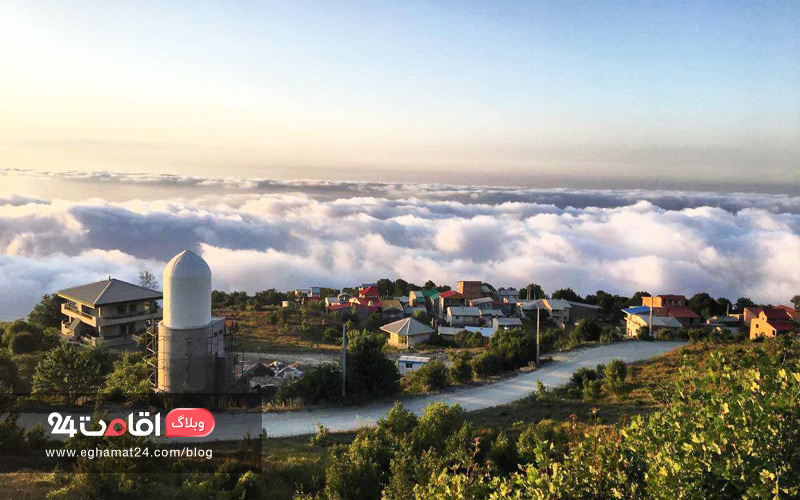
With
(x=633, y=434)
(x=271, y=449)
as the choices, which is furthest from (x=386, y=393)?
(x=633, y=434)

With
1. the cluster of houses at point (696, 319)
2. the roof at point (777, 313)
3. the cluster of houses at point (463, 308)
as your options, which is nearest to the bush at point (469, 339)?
the cluster of houses at point (463, 308)

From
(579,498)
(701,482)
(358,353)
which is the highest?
(701,482)

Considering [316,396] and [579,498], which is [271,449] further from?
[579,498]

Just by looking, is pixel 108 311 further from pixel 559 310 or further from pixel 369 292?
pixel 559 310

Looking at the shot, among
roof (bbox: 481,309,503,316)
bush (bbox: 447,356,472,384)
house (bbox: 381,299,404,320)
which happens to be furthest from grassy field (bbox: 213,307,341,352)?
roof (bbox: 481,309,503,316)

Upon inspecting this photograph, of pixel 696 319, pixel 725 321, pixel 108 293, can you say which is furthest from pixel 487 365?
pixel 725 321

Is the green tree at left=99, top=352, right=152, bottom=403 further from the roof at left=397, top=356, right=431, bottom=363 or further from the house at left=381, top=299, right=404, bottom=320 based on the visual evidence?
the house at left=381, top=299, right=404, bottom=320
